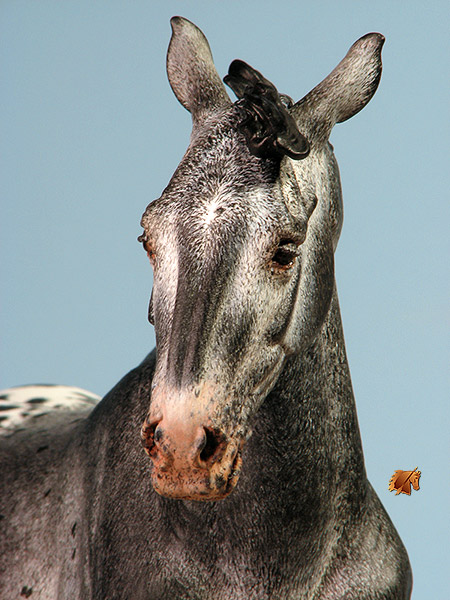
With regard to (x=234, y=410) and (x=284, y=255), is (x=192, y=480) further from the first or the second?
(x=284, y=255)

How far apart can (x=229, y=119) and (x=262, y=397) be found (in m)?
0.70

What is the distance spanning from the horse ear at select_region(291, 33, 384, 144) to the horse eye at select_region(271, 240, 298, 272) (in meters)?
0.41

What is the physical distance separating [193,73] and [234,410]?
1050 mm

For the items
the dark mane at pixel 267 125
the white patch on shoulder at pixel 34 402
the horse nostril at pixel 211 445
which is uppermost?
the dark mane at pixel 267 125

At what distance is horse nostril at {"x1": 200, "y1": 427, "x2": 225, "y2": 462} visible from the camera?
74.6 inches

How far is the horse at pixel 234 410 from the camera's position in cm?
194

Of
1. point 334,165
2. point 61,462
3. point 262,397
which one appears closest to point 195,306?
point 262,397

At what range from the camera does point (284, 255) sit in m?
2.04


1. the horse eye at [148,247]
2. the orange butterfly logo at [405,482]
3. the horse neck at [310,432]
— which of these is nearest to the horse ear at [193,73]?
the horse eye at [148,247]

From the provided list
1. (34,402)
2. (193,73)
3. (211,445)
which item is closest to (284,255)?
(211,445)

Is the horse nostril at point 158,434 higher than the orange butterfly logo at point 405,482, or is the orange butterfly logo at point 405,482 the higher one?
the horse nostril at point 158,434

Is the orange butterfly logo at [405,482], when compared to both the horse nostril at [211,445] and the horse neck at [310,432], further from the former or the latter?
the horse nostril at [211,445]

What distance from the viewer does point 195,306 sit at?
194 cm

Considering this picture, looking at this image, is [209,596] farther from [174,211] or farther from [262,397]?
[174,211]
